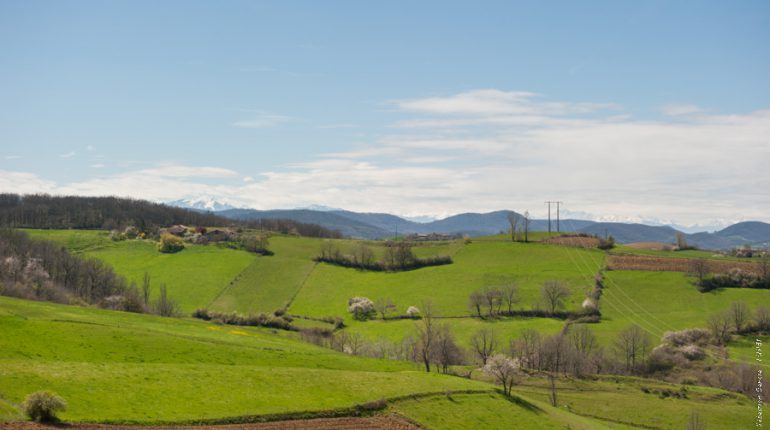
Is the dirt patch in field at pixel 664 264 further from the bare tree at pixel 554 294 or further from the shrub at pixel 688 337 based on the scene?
the shrub at pixel 688 337

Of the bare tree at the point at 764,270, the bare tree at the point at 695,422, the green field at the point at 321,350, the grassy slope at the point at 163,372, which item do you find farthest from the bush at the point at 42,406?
the bare tree at the point at 764,270

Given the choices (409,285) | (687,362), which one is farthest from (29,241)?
(687,362)

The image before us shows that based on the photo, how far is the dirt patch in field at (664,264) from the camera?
505 feet

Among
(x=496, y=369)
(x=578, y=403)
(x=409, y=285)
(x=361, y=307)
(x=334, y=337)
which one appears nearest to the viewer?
(x=496, y=369)

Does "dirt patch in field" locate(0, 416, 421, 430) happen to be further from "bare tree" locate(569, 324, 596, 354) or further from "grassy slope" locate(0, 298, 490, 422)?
"bare tree" locate(569, 324, 596, 354)

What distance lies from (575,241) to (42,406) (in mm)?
174459

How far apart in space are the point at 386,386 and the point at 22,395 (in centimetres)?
3451

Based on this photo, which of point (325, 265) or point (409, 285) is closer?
point (409, 285)

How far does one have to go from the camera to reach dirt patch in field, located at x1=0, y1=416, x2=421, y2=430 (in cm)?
3962

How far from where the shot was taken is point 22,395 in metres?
43.9

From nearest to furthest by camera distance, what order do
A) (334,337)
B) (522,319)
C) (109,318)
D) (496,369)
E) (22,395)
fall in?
(22,395), (496,369), (109,318), (334,337), (522,319)

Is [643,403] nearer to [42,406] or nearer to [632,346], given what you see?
[632,346]

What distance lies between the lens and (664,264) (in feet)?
541

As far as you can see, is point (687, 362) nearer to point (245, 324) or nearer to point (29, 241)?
point (245, 324)
